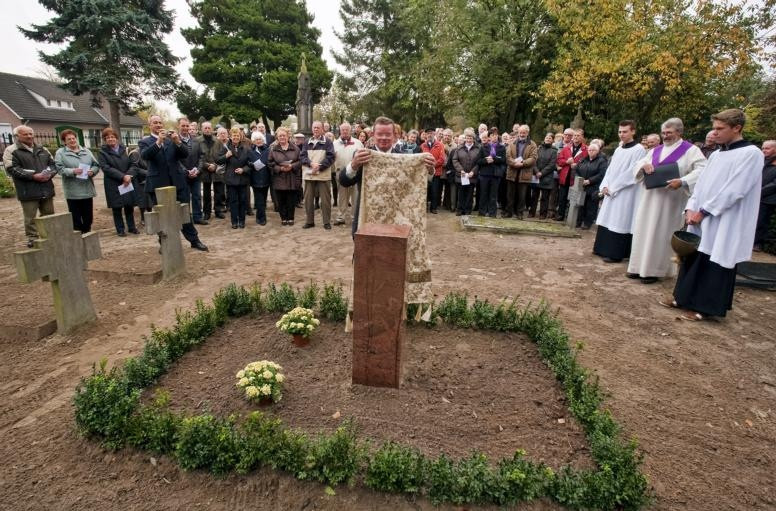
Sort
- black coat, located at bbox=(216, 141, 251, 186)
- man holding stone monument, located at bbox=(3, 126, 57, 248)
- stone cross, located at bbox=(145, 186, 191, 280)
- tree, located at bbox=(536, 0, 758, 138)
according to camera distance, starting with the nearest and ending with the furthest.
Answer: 1. stone cross, located at bbox=(145, 186, 191, 280)
2. man holding stone monument, located at bbox=(3, 126, 57, 248)
3. black coat, located at bbox=(216, 141, 251, 186)
4. tree, located at bbox=(536, 0, 758, 138)

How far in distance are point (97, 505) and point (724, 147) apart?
279 inches

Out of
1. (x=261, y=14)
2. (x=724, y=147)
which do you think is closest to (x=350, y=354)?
(x=724, y=147)

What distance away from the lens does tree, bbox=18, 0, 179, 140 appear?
2298 cm

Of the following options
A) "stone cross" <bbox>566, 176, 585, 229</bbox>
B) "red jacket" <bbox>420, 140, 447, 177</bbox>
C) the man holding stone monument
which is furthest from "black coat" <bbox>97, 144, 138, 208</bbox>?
"stone cross" <bbox>566, 176, 585, 229</bbox>

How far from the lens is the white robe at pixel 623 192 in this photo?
7645 millimetres

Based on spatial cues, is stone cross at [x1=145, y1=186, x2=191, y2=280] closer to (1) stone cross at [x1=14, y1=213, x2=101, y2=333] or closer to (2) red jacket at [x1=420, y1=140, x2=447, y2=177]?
(1) stone cross at [x1=14, y1=213, x2=101, y2=333]

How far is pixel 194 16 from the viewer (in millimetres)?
36188

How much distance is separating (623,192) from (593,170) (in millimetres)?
2662

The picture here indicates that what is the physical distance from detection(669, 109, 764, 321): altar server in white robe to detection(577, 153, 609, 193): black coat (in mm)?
4698

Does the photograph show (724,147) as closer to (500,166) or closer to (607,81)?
(500,166)

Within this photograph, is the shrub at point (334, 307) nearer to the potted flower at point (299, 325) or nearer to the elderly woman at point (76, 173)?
the potted flower at point (299, 325)

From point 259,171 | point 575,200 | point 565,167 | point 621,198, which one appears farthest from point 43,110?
point 621,198

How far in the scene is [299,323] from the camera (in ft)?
14.3

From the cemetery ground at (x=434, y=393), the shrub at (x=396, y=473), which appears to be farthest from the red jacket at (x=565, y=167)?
the shrub at (x=396, y=473)
